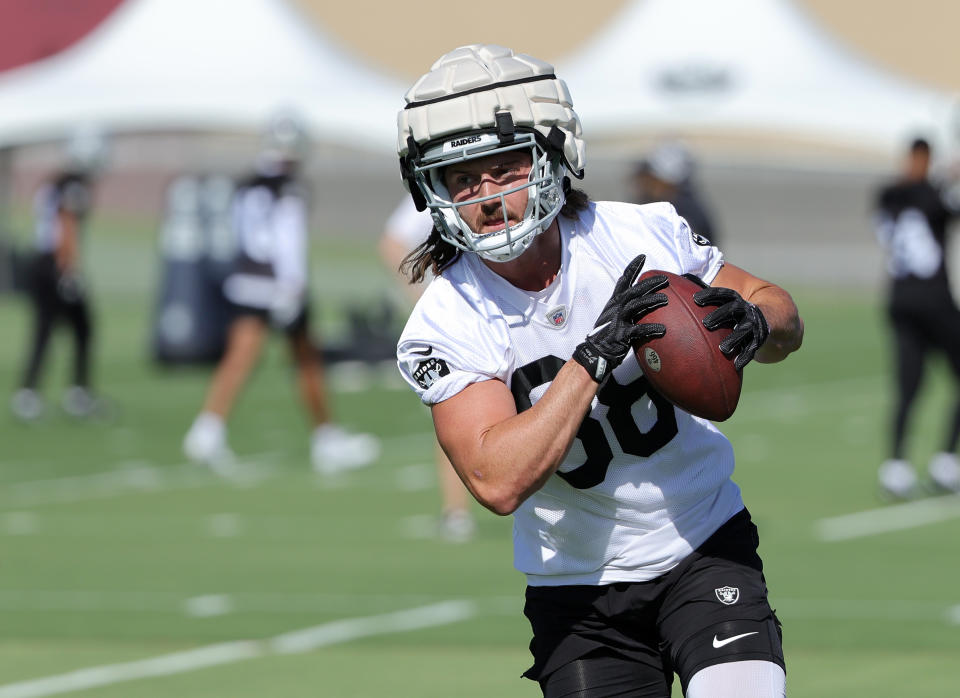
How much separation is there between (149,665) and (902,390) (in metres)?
5.55

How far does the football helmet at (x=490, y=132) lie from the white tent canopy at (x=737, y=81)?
25.1 m

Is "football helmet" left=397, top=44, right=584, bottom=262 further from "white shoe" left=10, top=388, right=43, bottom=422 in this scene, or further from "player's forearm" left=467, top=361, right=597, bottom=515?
"white shoe" left=10, top=388, right=43, bottom=422

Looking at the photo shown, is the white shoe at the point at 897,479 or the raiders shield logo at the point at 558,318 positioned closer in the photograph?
the raiders shield logo at the point at 558,318

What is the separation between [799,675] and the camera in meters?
7.24

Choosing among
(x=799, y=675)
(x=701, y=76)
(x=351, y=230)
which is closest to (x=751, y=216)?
(x=701, y=76)

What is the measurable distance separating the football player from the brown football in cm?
4

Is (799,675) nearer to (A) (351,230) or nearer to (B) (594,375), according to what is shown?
(B) (594,375)

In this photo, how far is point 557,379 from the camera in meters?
4.18

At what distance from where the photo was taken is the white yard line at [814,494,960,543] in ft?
33.7

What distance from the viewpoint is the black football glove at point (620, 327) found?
4.12m

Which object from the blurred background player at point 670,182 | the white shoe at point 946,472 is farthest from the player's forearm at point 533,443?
the blurred background player at point 670,182

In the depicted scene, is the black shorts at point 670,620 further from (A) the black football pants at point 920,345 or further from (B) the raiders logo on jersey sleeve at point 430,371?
(A) the black football pants at point 920,345

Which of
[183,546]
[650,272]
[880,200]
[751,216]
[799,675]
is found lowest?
[799,675]

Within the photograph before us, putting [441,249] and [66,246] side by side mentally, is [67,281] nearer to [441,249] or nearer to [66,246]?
[66,246]
